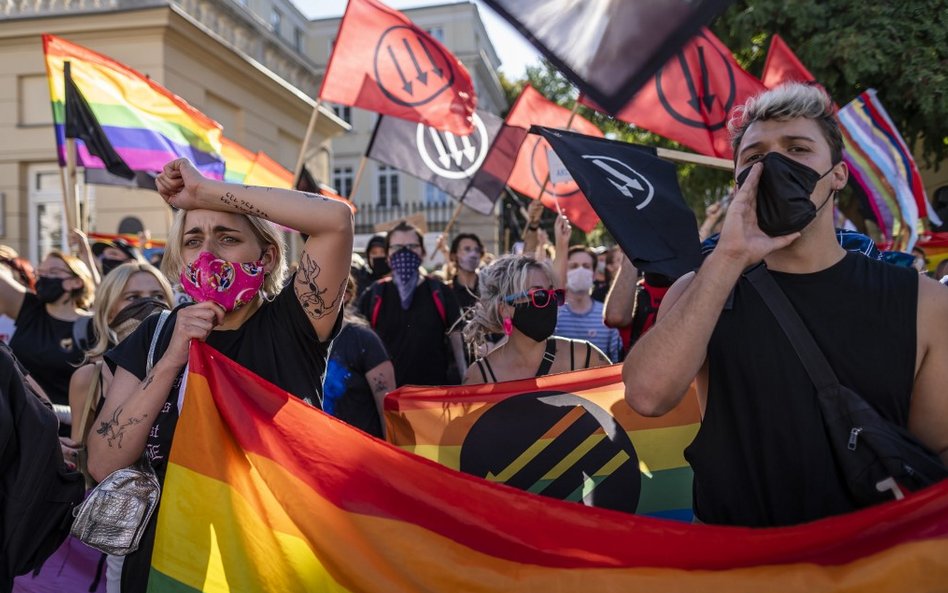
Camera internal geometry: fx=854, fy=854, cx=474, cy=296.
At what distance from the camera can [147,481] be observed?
7.84 ft

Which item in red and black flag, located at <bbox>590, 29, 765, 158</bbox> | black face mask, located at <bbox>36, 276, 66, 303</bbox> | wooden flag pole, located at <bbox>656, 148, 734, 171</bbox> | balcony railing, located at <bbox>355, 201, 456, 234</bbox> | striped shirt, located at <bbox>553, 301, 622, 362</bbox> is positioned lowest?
balcony railing, located at <bbox>355, 201, 456, 234</bbox>

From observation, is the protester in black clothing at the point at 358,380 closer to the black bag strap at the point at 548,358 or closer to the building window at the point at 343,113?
the black bag strap at the point at 548,358

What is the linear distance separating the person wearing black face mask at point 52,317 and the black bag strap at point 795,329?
4.23 meters

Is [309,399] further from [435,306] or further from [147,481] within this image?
[435,306]

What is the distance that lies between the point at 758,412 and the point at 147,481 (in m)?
1.66

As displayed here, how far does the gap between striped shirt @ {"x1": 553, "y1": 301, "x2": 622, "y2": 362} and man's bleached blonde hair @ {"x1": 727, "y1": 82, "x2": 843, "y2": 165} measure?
384 cm

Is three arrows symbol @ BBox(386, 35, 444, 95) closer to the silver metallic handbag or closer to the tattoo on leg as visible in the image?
the tattoo on leg

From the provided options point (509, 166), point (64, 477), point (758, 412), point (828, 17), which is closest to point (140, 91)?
point (509, 166)

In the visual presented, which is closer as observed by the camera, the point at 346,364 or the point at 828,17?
the point at 346,364

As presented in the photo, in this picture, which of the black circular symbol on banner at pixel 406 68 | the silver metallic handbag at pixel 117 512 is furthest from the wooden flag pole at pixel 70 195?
the silver metallic handbag at pixel 117 512

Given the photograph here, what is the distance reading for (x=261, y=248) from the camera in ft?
8.68

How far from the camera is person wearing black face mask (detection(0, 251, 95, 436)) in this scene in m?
5.23

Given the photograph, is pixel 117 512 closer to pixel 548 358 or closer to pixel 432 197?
pixel 548 358

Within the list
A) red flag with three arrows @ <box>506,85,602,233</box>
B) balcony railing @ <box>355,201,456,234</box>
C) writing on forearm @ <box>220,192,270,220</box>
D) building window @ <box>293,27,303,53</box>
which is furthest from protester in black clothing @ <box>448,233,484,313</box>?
balcony railing @ <box>355,201,456,234</box>
